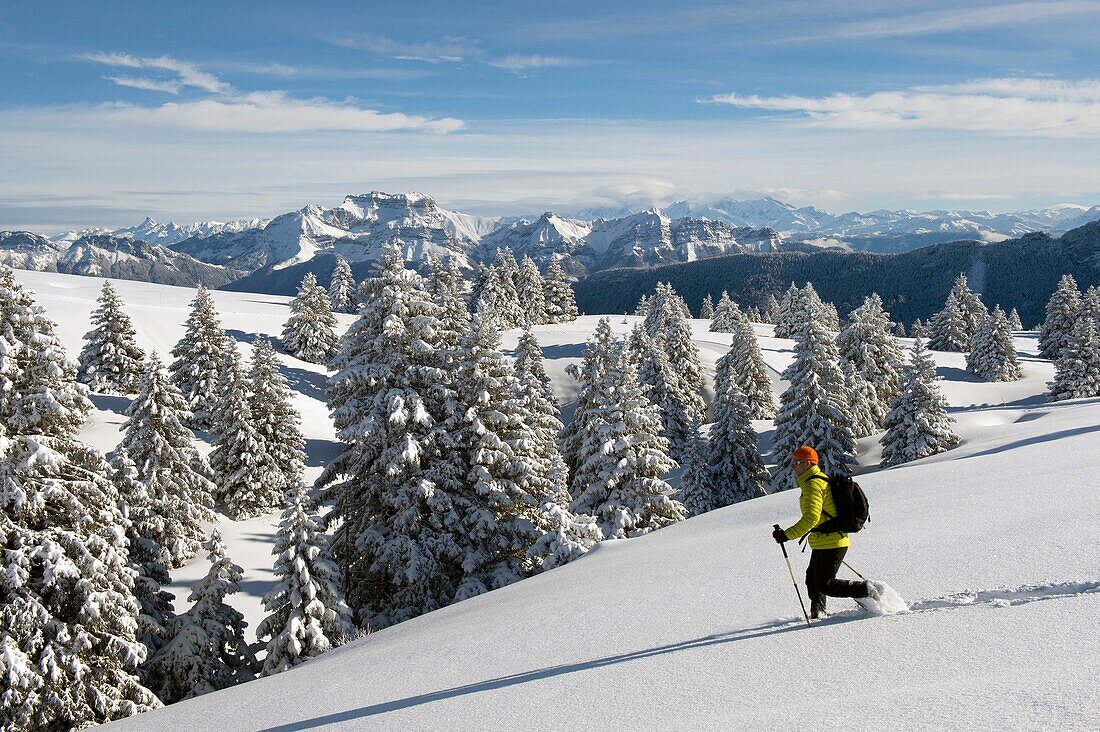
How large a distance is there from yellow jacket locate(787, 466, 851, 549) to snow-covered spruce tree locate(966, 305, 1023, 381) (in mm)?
65189

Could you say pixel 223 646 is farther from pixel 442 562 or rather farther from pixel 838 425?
pixel 838 425

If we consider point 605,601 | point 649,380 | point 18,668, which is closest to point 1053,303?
point 649,380

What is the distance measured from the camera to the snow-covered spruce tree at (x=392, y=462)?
18469 mm

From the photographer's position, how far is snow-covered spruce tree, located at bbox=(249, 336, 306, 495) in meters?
35.2

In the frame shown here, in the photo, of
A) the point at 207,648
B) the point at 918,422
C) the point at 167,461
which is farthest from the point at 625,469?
the point at 167,461

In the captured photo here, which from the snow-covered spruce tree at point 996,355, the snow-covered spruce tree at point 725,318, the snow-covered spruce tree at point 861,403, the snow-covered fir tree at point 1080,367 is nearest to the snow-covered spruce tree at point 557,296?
the snow-covered spruce tree at point 725,318

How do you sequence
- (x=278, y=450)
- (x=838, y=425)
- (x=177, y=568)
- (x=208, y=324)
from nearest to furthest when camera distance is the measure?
(x=177, y=568) → (x=838, y=425) → (x=278, y=450) → (x=208, y=324)

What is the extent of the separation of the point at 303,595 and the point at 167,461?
15.1 m

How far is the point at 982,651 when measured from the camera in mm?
5441

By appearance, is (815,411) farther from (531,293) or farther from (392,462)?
(531,293)

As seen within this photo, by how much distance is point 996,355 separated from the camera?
6094 cm

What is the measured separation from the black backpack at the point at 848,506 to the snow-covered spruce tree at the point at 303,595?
13.1 meters

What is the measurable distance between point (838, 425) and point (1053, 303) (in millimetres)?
47724

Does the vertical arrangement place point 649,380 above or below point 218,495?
above
